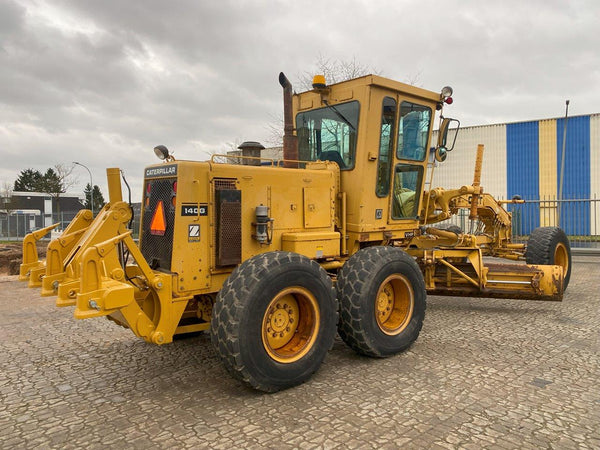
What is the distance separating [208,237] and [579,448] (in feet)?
10.9

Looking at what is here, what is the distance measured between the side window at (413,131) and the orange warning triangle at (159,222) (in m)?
3.00

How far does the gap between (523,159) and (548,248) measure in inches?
750

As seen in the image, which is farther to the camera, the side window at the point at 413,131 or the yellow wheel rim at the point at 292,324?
the side window at the point at 413,131

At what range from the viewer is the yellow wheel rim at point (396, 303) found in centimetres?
527

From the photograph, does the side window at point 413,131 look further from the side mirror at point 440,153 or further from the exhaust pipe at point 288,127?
the exhaust pipe at point 288,127

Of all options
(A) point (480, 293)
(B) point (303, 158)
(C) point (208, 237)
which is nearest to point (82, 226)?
(C) point (208, 237)

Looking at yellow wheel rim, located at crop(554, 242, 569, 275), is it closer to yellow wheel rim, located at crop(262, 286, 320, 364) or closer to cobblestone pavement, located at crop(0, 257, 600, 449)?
cobblestone pavement, located at crop(0, 257, 600, 449)

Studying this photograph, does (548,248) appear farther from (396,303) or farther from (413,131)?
(396,303)

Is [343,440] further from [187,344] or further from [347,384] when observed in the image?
[187,344]

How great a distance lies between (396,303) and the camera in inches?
215

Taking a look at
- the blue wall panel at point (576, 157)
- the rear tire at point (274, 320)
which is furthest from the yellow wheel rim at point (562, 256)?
the blue wall panel at point (576, 157)

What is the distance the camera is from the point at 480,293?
7.18 metres

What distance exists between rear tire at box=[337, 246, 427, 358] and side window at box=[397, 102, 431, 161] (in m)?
1.52

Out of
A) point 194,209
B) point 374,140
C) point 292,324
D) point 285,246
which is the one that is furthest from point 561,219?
point 194,209
